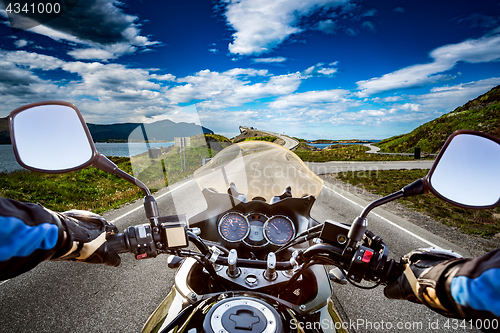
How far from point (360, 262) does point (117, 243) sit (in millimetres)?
1345

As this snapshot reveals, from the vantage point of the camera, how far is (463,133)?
3.99 ft

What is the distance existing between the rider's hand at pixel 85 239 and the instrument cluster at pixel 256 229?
111cm

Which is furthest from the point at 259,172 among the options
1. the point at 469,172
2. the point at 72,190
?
the point at 72,190

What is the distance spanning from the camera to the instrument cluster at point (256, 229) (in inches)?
92.2

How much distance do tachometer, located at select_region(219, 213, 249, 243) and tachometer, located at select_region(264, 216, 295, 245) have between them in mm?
213

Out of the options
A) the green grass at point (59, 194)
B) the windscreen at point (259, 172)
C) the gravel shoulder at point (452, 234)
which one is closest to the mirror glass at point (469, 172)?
the windscreen at point (259, 172)

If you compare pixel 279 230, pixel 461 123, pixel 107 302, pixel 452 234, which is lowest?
pixel 452 234

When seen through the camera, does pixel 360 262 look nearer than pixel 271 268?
Yes

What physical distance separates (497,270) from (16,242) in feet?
4.76

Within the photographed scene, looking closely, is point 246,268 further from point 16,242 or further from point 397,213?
point 397,213

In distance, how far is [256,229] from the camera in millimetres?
2432

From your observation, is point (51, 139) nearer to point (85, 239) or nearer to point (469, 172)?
point (85, 239)

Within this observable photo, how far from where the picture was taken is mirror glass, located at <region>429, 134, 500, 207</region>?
1191mm

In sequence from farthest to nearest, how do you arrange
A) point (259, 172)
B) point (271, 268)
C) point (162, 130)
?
1. point (162, 130)
2. point (259, 172)
3. point (271, 268)
